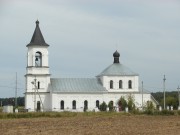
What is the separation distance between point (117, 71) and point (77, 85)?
6.93 m

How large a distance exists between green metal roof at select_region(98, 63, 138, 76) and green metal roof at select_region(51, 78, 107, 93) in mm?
2009

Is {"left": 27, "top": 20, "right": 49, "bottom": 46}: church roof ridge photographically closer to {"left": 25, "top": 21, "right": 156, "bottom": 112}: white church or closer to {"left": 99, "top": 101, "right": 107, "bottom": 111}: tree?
{"left": 25, "top": 21, "right": 156, "bottom": 112}: white church

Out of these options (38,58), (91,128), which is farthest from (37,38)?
(91,128)

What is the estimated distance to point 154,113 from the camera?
56.0 m

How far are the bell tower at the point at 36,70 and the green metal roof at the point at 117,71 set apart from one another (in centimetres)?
1034

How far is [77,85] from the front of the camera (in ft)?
266

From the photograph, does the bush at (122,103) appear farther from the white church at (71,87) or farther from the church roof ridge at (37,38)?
the church roof ridge at (37,38)

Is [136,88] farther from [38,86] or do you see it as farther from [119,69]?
[38,86]

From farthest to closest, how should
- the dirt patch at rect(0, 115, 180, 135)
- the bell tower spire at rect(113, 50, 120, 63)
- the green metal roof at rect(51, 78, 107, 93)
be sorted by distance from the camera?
the bell tower spire at rect(113, 50, 120, 63) → the green metal roof at rect(51, 78, 107, 93) → the dirt patch at rect(0, 115, 180, 135)

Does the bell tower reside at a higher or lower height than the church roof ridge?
lower

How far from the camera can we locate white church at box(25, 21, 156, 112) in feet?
252

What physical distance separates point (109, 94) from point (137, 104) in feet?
15.2

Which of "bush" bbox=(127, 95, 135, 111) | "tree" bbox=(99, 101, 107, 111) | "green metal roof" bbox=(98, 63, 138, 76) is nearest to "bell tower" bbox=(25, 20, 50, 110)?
"tree" bbox=(99, 101, 107, 111)

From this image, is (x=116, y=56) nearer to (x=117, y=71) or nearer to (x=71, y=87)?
(x=117, y=71)
